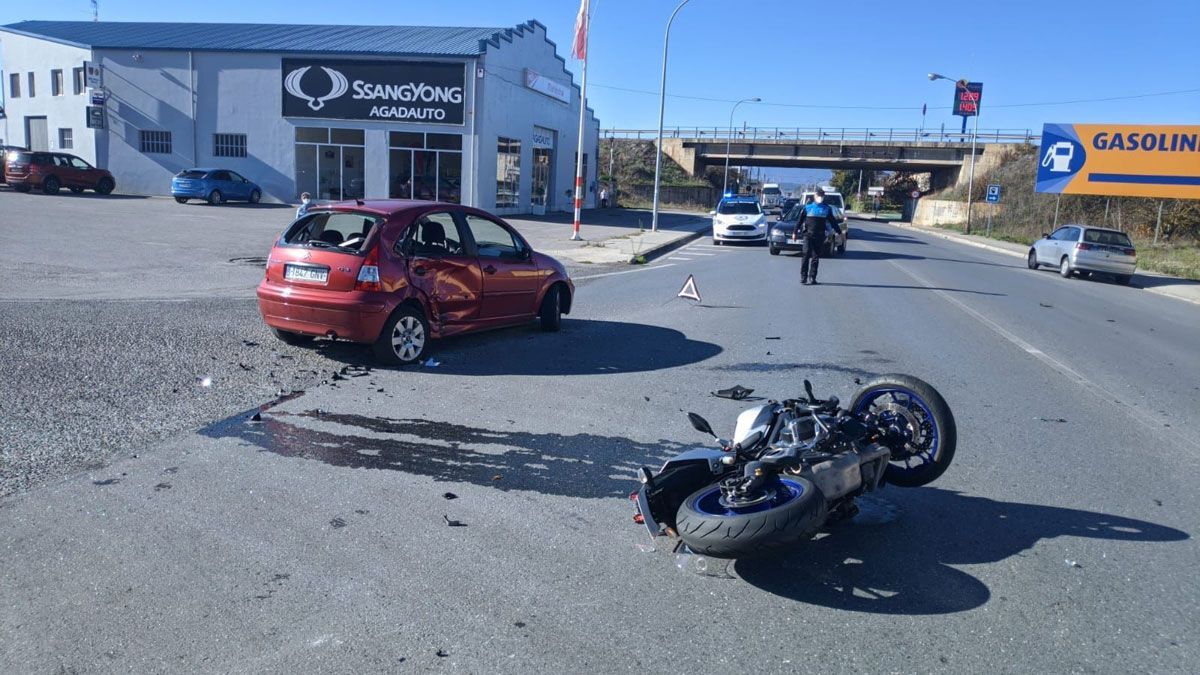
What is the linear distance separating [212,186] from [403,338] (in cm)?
3141

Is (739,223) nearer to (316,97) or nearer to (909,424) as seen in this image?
(316,97)

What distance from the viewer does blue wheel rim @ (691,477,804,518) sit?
388 centimetres

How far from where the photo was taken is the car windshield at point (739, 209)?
101ft

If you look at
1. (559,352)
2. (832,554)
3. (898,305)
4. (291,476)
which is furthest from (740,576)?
(898,305)

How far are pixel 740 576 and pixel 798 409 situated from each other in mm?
914

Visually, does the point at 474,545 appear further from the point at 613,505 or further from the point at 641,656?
the point at 641,656

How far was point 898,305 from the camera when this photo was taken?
14.6 m

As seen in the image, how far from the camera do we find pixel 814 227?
1656 cm

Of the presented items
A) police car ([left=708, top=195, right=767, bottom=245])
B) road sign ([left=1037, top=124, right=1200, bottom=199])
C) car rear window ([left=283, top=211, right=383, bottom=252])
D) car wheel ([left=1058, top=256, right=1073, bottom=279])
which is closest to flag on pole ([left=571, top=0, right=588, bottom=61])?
police car ([left=708, top=195, right=767, bottom=245])

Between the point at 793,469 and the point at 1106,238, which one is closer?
the point at 793,469

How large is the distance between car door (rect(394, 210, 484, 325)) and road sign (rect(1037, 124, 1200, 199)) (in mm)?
33192

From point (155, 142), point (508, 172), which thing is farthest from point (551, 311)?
point (155, 142)

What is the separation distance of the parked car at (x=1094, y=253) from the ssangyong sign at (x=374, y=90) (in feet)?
77.4

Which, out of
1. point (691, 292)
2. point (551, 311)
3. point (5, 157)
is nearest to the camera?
point (551, 311)
